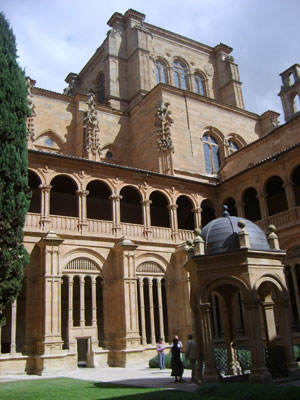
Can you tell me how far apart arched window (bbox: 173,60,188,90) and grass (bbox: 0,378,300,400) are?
2972cm

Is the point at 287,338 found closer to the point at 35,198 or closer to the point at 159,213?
the point at 35,198

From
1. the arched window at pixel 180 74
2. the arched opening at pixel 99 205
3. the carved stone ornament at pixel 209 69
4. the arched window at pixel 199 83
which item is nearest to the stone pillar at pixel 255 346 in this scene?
the arched opening at pixel 99 205

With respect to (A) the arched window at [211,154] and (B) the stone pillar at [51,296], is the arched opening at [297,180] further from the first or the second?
(B) the stone pillar at [51,296]

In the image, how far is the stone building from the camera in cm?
1938

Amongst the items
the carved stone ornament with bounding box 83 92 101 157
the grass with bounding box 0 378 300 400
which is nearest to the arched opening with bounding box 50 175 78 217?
the carved stone ornament with bounding box 83 92 101 157

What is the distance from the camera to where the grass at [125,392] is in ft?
22.9

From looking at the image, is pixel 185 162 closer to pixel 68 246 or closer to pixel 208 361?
pixel 68 246

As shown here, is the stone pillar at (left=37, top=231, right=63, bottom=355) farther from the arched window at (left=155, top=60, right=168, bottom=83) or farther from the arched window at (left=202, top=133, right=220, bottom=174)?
the arched window at (left=155, top=60, right=168, bottom=83)

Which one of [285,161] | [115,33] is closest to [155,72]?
[115,33]

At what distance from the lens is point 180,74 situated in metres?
38.8

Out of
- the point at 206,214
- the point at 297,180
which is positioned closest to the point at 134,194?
the point at 206,214

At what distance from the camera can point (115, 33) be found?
36656 mm

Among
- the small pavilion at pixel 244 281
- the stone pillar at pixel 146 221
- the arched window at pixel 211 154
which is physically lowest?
the small pavilion at pixel 244 281

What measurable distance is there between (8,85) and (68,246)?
782cm
